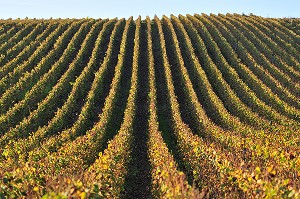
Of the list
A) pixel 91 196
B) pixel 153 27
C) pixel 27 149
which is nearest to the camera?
pixel 91 196

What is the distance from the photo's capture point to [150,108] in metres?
27.5

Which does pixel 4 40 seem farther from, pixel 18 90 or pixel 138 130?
pixel 138 130

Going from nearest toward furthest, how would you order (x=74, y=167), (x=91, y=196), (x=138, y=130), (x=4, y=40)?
1. (x=91, y=196)
2. (x=74, y=167)
3. (x=138, y=130)
4. (x=4, y=40)

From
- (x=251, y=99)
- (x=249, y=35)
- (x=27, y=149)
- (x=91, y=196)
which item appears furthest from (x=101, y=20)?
(x=91, y=196)

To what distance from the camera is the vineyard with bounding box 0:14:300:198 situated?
1162cm

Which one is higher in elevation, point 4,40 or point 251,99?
point 4,40

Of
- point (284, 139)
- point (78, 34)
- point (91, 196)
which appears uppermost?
point (78, 34)

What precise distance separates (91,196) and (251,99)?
22894 mm

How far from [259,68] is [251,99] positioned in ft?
28.6

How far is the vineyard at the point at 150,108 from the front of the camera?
38.1 ft

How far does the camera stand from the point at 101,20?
5844 centimetres

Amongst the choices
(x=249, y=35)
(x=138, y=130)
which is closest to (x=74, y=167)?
(x=138, y=130)

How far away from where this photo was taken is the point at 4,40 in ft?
Answer: 151

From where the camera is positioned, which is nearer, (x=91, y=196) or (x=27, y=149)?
(x=91, y=196)
